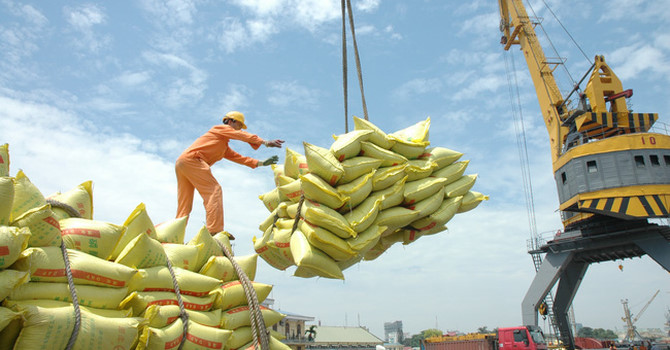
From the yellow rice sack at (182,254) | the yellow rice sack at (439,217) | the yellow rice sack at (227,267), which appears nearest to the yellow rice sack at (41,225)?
the yellow rice sack at (182,254)

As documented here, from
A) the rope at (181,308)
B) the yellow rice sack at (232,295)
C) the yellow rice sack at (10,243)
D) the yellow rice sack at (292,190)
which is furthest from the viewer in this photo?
the yellow rice sack at (292,190)

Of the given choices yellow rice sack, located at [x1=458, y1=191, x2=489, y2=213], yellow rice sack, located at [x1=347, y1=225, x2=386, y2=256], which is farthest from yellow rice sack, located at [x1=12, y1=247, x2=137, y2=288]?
yellow rice sack, located at [x1=458, y1=191, x2=489, y2=213]

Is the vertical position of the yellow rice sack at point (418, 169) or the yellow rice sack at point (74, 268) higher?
the yellow rice sack at point (418, 169)

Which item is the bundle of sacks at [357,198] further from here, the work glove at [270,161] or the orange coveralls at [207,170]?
the orange coveralls at [207,170]

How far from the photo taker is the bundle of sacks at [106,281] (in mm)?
1761

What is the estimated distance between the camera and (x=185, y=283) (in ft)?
8.41

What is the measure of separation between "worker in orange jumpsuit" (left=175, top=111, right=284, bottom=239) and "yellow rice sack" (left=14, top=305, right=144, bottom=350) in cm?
162

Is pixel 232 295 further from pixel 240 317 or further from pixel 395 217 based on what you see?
pixel 395 217

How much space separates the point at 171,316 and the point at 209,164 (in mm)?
1839

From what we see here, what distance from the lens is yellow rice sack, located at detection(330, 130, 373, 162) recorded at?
11.9 feet

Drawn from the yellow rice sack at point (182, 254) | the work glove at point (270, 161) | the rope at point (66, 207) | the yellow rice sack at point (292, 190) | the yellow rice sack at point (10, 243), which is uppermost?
the work glove at point (270, 161)

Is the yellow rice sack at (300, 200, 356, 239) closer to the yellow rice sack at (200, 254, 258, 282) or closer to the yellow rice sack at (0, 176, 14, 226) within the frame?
the yellow rice sack at (200, 254, 258, 282)

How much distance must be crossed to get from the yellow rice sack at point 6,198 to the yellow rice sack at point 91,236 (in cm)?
39

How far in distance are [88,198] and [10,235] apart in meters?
0.84
